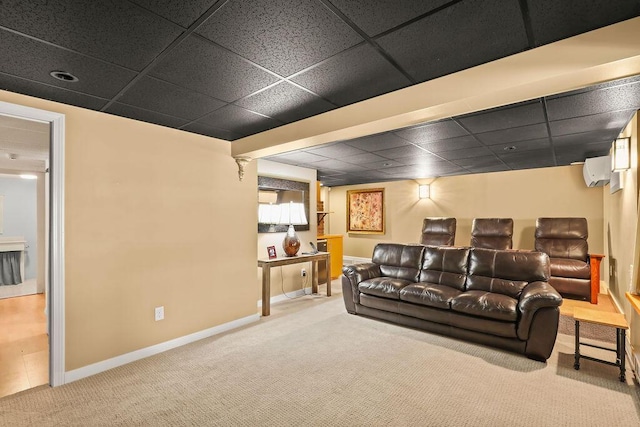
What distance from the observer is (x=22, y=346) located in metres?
3.10

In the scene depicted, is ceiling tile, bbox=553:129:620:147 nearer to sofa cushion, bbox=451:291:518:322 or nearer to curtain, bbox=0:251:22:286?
sofa cushion, bbox=451:291:518:322

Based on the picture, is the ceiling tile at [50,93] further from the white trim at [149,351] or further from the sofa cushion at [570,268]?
the sofa cushion at [570,268]

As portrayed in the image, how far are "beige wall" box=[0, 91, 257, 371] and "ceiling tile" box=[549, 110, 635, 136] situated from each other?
11.4 feet

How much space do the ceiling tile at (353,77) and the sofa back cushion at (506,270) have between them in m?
2.50

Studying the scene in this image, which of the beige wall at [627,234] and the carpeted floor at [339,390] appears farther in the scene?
the beige wall at [627,234]

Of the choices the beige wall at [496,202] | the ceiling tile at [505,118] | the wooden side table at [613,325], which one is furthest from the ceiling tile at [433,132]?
the beige wall at [496,202]

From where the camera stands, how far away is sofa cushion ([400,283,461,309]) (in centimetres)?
326

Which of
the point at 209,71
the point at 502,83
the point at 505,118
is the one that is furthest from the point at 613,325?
the point at 209,71

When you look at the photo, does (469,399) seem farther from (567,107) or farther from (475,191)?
(475,191)

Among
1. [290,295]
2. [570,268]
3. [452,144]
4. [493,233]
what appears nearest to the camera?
[452,144]

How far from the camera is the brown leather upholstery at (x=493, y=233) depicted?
5.56 m

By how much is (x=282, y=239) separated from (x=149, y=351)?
94.1 inches

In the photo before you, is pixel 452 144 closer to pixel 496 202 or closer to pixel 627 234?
pixel 627 234

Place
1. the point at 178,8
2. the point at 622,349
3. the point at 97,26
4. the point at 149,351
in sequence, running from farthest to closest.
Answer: the point at 149,351 → the point at 622,349 → the point at 97,26 → the point at 178,8
